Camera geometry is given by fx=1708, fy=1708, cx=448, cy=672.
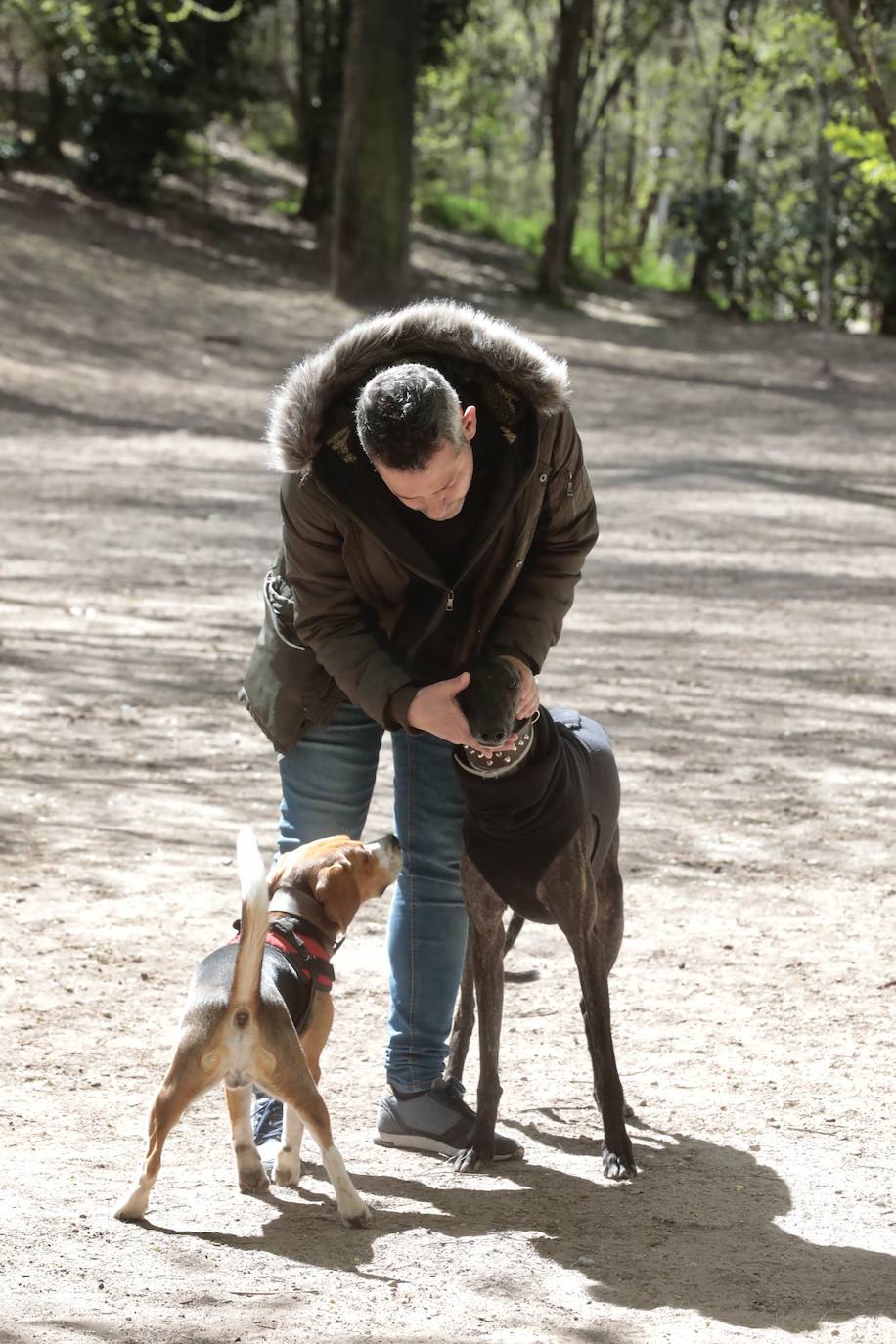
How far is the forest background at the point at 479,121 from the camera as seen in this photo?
24734mm

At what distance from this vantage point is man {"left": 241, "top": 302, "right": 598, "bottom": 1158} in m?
3.95

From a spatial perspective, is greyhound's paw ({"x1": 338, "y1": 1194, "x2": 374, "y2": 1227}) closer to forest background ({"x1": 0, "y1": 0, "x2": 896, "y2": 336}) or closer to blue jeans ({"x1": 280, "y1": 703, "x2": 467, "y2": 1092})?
blue jeans ({"x1": 280, "y1": 703, "x2": 467, "y2": 1092})

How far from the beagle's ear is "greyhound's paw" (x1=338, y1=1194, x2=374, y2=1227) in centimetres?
70

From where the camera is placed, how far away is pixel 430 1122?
4.51m

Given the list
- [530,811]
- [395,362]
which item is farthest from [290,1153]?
[395,362]

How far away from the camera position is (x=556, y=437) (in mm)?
4102

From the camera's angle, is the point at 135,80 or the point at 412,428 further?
the point at 135,80

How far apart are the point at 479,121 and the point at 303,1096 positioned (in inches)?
1603

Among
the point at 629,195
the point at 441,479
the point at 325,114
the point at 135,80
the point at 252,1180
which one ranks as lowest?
the point at 252,1180

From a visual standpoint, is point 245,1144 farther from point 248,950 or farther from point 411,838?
point 411,838

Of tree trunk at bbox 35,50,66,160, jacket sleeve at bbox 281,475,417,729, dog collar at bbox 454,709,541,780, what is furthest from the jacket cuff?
tree trunk at bbox 35,50,66,160

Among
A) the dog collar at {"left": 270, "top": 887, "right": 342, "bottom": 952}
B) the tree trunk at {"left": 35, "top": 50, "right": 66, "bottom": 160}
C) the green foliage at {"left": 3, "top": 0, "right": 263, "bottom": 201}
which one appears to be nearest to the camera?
the dog collar at {"left": 270, "top": 887, "right": 342, "bottom": 952}

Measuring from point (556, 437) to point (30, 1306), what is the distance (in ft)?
7.33

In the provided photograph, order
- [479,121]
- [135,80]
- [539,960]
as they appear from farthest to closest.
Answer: [479,121] → [135,80] → [539,960]
